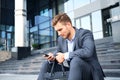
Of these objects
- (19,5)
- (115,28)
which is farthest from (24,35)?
(115,28)

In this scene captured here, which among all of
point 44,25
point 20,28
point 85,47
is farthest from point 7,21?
point 85,47

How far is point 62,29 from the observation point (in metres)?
2.58

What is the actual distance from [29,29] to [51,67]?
94.9 feet

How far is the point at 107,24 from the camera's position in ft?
63.8

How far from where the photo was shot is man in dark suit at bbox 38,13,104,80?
231cm

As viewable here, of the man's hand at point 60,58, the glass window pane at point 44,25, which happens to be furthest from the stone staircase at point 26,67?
the glass window pane at point 44,25

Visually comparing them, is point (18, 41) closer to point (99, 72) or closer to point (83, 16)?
point (83, 16)

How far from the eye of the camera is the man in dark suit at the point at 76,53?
2.31 meters

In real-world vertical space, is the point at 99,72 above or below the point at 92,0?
below

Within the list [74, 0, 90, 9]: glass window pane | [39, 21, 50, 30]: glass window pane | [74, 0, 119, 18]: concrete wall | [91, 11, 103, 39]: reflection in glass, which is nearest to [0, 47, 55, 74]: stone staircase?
[91, 11, 103, 39]: reflection in glass

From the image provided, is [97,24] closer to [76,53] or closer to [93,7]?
[93,7]

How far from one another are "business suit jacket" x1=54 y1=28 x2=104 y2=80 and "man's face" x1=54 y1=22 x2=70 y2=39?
104 mm

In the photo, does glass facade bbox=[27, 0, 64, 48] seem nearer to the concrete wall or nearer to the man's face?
the concrete wall

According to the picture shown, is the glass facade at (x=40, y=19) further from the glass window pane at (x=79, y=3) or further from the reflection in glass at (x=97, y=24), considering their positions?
the reflection in glass at (x=97, y=24)
